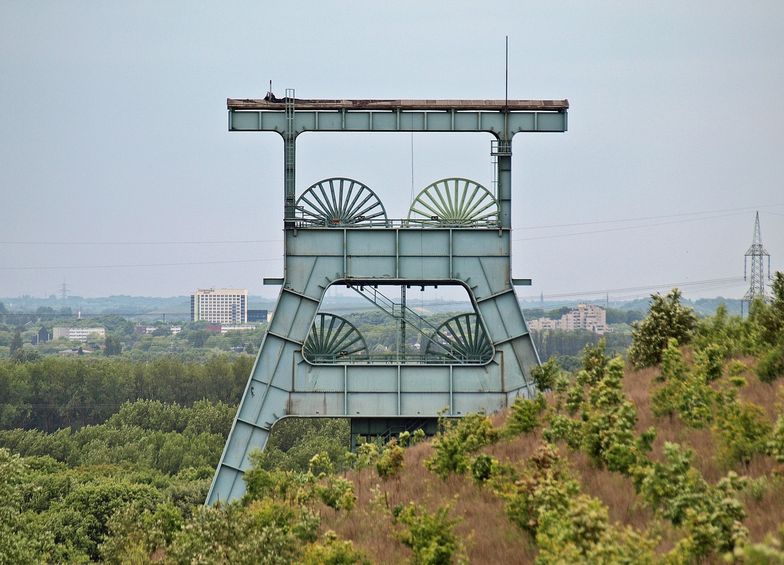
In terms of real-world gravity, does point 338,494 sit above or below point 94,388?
above

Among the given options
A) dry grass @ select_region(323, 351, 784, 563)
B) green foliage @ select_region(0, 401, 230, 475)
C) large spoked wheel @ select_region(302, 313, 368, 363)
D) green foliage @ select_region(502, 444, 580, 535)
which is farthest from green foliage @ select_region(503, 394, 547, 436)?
green foliage @ select_region(0, 401, 230, 475)

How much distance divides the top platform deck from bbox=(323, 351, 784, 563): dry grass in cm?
814

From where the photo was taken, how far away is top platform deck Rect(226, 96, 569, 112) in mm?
27797

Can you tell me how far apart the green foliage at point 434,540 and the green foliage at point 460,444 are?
13.8 ft

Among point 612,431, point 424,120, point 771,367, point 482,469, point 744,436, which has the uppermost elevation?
point 424,120

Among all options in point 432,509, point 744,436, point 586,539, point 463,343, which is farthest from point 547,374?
point 586,539

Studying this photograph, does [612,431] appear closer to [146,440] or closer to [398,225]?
[398,225]

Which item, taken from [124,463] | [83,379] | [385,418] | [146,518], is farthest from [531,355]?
[83,379]

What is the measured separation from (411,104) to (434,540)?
1534 cm

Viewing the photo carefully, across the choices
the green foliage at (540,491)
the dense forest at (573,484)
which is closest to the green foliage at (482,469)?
the dense forest at (573,484)

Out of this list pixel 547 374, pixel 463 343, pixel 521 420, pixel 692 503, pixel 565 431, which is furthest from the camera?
pixel 463 343

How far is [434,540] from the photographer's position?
47.4ft

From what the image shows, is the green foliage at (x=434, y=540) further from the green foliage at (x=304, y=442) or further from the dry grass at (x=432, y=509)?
the green foliage at (x=304, y=442)

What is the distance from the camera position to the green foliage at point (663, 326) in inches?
987
